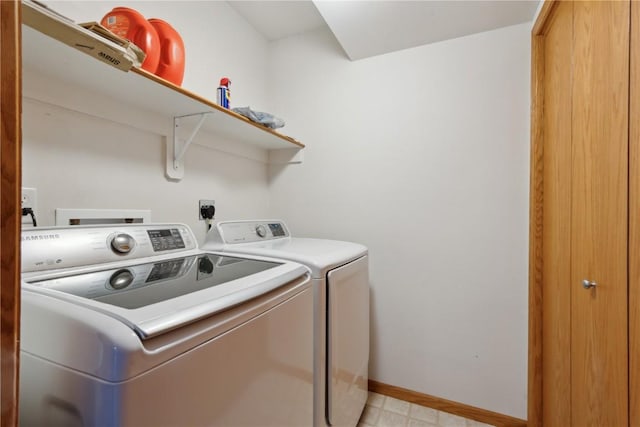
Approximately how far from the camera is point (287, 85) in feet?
7.06

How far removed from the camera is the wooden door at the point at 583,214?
80cm

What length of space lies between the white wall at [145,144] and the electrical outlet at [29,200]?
19 millimetres

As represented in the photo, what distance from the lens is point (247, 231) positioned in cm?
161

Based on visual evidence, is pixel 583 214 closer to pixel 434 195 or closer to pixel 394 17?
pixel 434 195

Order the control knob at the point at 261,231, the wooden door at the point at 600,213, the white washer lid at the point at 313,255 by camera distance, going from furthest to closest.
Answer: the control knob at the point at 261,231 < the white washer lid at the point at 313,255 < the wooden door at the point at 600,213

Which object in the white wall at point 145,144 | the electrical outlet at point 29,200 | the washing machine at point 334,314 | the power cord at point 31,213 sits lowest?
the washing machine at point 334,314

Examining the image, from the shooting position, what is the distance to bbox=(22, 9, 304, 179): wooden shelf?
2.73ft

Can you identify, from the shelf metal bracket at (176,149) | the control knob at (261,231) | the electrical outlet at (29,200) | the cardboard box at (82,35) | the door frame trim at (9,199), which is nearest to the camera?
the door frame trim at (9,199)

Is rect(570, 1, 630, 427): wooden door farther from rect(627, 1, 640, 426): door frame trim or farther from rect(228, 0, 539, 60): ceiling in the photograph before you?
rect(228, 0, 539, 60): ceiling

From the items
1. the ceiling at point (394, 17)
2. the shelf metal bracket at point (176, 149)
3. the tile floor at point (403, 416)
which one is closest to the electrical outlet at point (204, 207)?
the shelf metal bracket at point (176, 149)

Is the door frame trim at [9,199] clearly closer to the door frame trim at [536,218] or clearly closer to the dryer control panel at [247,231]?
the dryer control panel at [247,231]

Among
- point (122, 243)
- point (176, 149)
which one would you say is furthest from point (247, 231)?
point (122, 243)

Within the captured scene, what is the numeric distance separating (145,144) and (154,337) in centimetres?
113

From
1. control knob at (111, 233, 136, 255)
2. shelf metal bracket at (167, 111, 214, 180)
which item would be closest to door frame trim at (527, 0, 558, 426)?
shelf metal bracket at (167, 111, 214, 180)
